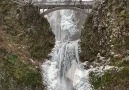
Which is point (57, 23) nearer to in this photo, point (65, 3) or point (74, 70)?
point (65, 3)

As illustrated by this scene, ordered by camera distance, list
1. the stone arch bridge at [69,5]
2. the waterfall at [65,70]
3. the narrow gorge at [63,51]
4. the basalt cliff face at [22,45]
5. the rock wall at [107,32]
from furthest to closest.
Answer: the stone arch bridge at [69,5] → the rock wall at [107,32] → the waterfall at [65,70] → the narrow gorge at [63,51] → the basalt cliff face at [22,45]

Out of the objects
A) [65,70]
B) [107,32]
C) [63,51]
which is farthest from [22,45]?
[107,32]

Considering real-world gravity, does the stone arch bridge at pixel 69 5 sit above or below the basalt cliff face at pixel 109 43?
above

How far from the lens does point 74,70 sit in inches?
1297

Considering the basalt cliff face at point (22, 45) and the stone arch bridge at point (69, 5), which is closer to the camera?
the basalt cliff face at point (22, 45)

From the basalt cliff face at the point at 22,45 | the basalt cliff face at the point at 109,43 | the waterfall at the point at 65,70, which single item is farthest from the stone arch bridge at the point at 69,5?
the waterfall at the point at 65,70

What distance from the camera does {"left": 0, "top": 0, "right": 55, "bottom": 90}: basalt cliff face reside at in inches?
1167

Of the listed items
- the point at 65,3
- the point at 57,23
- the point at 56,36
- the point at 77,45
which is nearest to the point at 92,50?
the point at 77,45

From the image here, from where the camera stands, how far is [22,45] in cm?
Answer: 3434

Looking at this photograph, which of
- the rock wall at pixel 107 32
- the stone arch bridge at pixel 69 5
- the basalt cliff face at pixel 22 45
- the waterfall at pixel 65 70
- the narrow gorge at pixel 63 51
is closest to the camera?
the basalt cliff face at pixel 22 45

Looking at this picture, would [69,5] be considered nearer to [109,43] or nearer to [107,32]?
[107,32]

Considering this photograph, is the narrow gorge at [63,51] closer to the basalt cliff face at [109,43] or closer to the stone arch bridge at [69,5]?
the basalt cliff face at [109,43]

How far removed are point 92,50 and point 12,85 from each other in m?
8.99

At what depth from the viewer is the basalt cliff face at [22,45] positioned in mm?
29650
